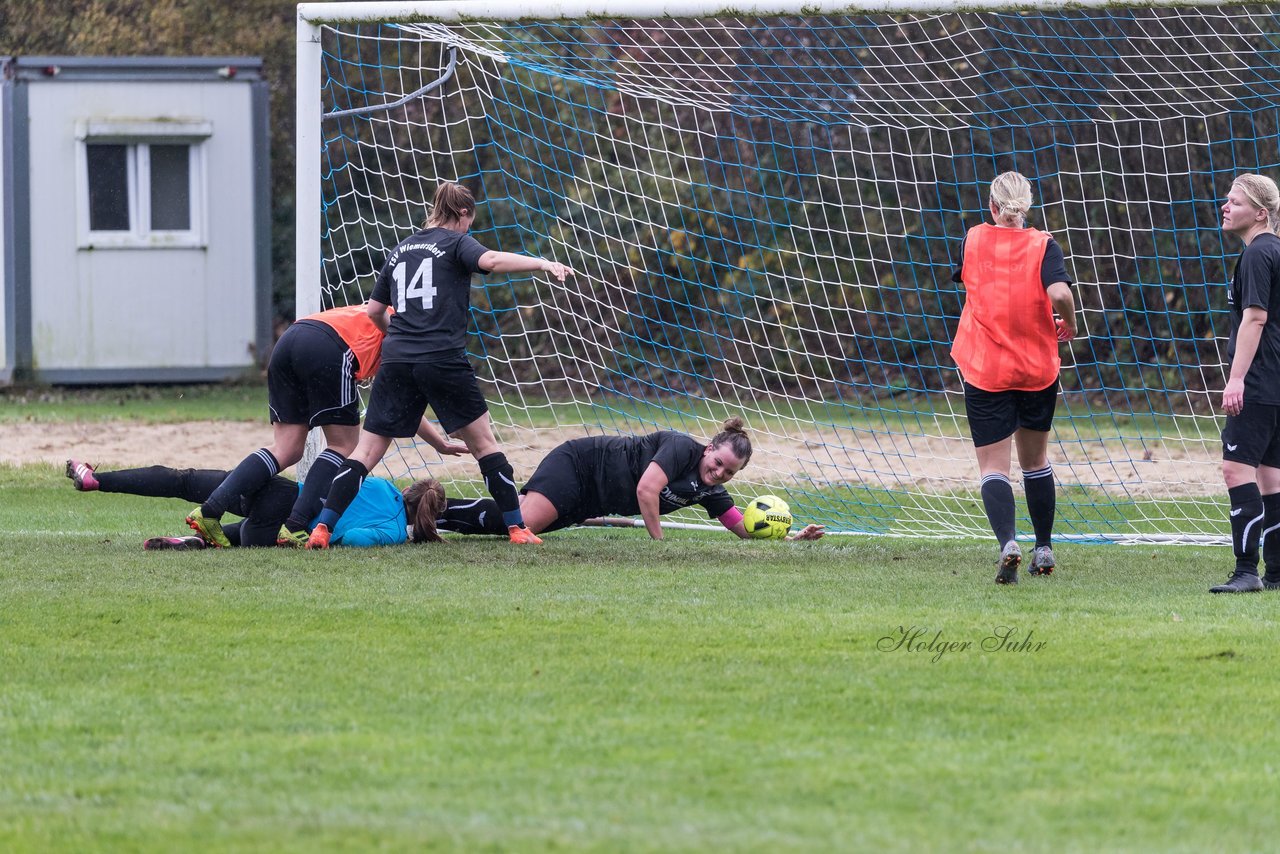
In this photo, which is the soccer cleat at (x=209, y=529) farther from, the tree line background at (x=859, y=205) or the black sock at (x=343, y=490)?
the tree line background at (x=859, y=205)

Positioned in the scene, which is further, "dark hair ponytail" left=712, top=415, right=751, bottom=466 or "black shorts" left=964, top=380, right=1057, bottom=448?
"dark hair ponytail" left=712, top=415, right=751, bottom=466

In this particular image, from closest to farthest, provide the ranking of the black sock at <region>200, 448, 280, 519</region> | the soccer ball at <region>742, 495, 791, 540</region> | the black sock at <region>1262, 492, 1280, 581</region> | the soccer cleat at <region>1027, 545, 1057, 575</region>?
the black sock at <region>1262, 492, 1280, 581</region>, the soccer cleat at <region>1027, 545, 1057, 575</region>, the black sock at <region>200, 448, 280, 519</region>, the soccer ball at <region>742, 495, 791, 540</region>

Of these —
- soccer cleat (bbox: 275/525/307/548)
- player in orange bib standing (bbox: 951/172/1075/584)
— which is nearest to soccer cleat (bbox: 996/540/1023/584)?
player in orange bib standing (bbox: 951/172/1075/584)

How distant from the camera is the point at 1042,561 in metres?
7.11

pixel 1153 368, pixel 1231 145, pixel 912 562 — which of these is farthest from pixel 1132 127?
pixel 912 562

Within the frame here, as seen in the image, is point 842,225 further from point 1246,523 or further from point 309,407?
point 1246,523

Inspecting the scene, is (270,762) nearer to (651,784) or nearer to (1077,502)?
(651,784)

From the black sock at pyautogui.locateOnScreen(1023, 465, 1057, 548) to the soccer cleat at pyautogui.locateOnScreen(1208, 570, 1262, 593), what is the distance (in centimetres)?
76

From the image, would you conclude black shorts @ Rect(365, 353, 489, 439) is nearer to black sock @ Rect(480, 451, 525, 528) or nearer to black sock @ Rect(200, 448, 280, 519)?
black sock @ Rect(480, 451, 525, 528)

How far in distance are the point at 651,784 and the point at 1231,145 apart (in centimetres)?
1173

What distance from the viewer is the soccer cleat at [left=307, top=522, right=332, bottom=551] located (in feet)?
25.7

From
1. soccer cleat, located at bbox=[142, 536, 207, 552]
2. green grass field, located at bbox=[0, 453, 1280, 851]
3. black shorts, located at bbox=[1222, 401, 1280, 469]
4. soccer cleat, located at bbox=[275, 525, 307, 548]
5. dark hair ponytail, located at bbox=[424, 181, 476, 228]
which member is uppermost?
dark hair ponytail, located at bbox=[424, 181, 476, 228]

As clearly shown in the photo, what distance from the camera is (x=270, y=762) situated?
157 inches

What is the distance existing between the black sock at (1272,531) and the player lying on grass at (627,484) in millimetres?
2253
